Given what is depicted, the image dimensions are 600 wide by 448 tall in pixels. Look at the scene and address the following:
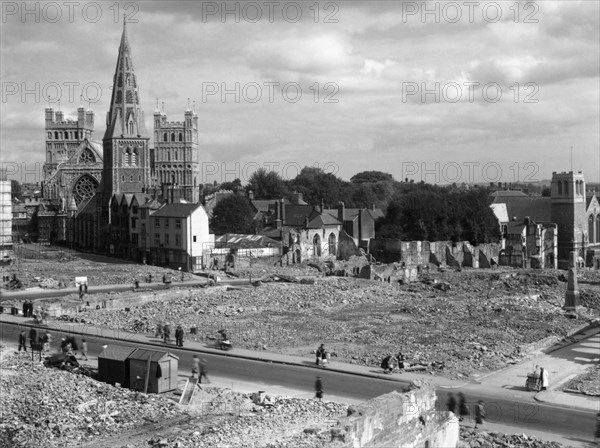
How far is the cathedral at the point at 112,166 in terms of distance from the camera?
8281 centimetres

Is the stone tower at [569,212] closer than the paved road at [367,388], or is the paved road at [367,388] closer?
the paved road at [367,388]

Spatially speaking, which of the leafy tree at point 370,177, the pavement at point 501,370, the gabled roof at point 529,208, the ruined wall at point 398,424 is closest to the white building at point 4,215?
the pavement at point 501,370

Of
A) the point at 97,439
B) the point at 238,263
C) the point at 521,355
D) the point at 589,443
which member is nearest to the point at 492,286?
the point at 238,263

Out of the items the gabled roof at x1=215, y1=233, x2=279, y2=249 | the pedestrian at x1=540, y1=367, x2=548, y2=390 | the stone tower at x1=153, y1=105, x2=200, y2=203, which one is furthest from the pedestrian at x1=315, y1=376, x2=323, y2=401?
the stone tower at x1=153, y1=105, x2=200, y2=203

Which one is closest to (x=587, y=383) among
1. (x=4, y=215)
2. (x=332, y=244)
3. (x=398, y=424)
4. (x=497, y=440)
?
(x=497, y=440)

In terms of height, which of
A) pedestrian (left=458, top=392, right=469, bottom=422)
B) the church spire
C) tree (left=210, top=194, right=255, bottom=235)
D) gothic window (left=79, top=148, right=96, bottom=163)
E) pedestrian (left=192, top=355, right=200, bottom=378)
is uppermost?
the church spire

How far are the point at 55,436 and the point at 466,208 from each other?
210ft

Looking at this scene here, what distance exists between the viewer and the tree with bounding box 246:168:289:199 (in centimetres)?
11138

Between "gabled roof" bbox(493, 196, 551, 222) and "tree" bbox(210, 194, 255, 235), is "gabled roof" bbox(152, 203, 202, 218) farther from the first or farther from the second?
"gabled roof" bbox(493, 196, 551, 222)

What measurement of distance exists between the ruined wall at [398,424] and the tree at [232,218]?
62.0 m

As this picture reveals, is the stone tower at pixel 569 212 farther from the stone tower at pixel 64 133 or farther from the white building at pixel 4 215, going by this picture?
the stone tower at pixel 64 133

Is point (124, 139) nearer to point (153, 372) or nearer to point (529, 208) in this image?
point (529, 208)

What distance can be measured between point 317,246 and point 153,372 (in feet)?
159

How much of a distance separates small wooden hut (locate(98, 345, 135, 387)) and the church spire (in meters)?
62.9
